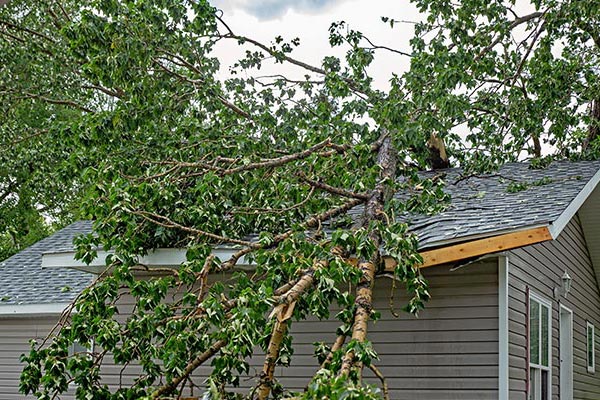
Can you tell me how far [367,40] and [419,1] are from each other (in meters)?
0.99

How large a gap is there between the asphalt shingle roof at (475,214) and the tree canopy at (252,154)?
0.28m

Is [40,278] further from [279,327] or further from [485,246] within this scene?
[485,246]

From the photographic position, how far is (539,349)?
7.39 meters

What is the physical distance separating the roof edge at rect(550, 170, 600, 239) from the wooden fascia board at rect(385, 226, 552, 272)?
147 mm

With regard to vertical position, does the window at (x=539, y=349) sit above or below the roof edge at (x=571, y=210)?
below

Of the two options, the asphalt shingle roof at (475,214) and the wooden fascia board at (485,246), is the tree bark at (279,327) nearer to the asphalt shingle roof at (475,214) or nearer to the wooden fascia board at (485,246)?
the wooden fascia board at (485,246)

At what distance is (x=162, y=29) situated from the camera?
9445mm

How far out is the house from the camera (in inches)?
247

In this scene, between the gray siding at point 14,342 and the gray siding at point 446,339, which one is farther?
the gray siding at point 14,342

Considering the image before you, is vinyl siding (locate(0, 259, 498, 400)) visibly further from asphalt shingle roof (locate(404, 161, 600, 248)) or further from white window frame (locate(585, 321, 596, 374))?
white window frame (locate(585, 321, 596, 374))

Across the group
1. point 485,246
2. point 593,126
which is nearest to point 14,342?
point 485,246

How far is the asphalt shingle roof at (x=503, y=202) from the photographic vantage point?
6.19m

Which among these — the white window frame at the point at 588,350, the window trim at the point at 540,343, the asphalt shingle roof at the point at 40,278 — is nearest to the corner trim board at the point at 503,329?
the window trim at the point at 540,343

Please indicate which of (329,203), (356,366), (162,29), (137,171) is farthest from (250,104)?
(356,366)
